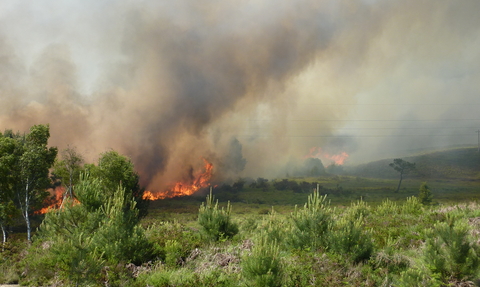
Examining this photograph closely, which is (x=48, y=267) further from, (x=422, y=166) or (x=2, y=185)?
(x=422, y=166)

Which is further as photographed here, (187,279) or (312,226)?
(312,226)

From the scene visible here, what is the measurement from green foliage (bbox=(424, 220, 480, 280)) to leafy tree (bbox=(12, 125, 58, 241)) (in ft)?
137

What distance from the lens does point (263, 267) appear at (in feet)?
39.1

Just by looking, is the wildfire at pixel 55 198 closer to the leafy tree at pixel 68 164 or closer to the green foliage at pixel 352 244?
the leafy tree at pixel 68 164

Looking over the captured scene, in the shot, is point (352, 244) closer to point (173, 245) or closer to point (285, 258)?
point (285, 258)

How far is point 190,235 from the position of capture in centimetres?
2266

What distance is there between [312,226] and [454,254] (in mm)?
7377

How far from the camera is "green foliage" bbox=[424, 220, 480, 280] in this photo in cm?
1236

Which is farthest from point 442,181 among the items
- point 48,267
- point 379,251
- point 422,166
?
point 48,267

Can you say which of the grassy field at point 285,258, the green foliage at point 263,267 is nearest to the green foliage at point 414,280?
the grassy field at point 285,258

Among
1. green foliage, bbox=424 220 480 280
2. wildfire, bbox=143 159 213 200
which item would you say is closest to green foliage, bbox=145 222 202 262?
green foliage, bbox=424 220 480 280

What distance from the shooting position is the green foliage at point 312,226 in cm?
1819

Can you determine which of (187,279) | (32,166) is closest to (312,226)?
(187,279)

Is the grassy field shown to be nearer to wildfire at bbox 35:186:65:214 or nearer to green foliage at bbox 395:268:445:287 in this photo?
green foliage at bbox 395:268:445:287
